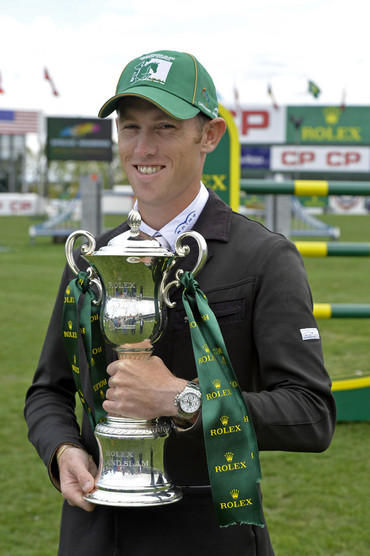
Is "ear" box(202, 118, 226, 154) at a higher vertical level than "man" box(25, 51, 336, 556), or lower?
higher

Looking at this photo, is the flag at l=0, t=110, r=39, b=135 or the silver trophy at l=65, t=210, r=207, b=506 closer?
the silver trophy at l=65, t=210, r=207, b=506

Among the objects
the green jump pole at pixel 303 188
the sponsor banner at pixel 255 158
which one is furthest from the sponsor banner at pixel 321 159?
the green jump pole at pixel 303 188

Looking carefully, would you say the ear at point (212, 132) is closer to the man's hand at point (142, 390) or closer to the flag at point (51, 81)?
the man's hand at point (142, 390)

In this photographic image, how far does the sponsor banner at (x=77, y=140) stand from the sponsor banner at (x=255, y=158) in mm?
10927

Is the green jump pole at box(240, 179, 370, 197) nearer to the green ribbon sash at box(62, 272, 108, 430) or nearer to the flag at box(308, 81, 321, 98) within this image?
the green ribbon sash at box(62, 272, 108, 430)

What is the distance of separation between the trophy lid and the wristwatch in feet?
0.86

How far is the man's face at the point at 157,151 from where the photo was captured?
5.52 feet

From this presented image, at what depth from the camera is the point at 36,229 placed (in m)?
22.7

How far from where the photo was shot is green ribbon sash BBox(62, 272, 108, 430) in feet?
5.33

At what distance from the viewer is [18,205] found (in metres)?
50.6

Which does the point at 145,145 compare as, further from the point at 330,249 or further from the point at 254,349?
the point at 330,249

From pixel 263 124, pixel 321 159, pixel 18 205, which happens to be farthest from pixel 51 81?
pixel 18 205

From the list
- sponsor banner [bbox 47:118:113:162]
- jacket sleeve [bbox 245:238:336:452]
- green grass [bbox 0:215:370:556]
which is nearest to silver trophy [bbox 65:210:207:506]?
jacket sleeve [bbox 245:238:336:452]

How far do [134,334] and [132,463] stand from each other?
26cm
